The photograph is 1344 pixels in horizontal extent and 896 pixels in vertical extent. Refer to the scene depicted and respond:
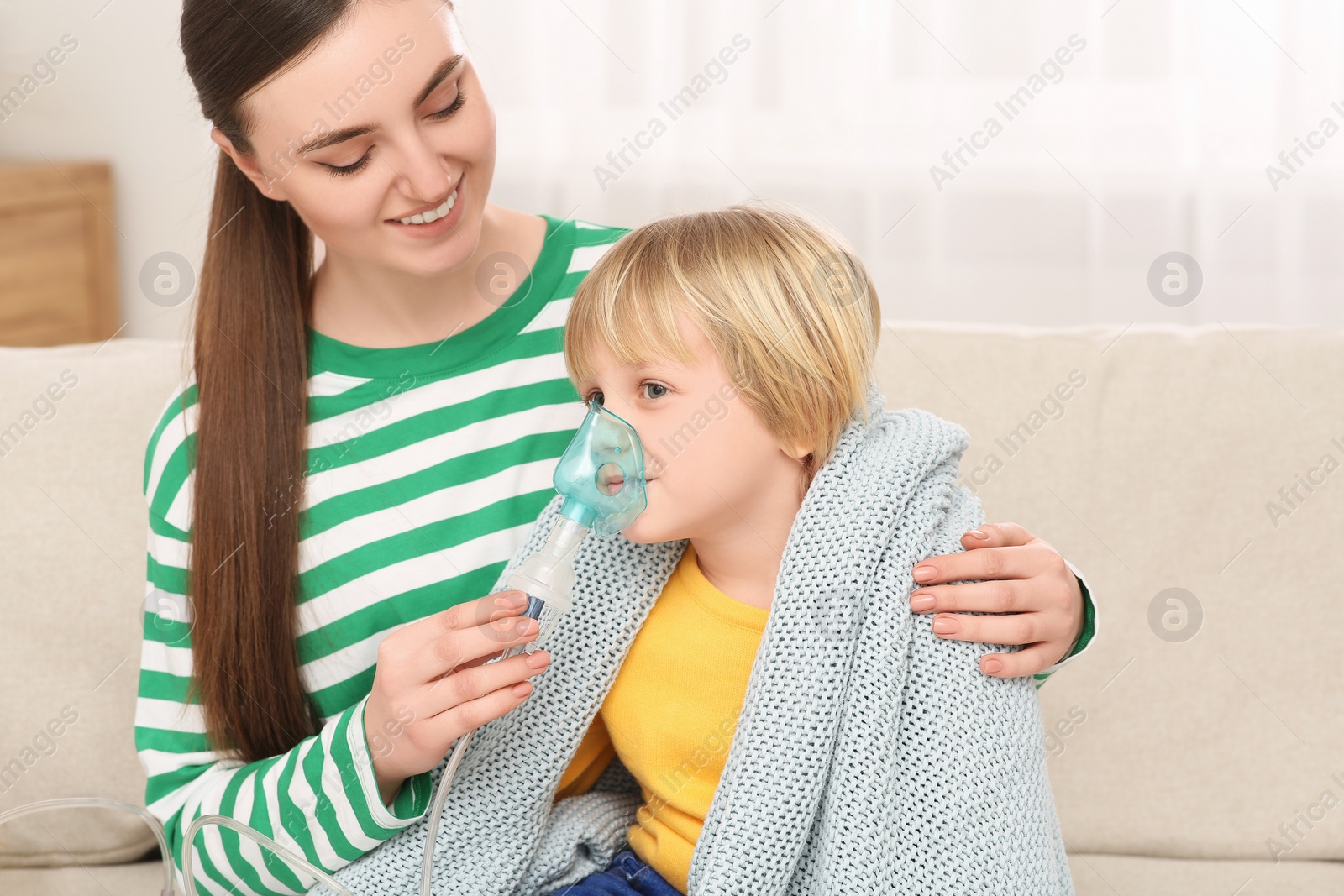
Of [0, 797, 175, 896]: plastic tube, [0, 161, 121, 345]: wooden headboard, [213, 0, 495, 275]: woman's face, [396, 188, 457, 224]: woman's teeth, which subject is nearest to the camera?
[0, 797, 175, 896]: plastic tube

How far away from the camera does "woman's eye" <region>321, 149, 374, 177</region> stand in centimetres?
114

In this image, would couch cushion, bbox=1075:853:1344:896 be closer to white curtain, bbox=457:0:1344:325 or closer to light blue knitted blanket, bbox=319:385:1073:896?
light blue knitted blanket, bbox=319:385:1073:896

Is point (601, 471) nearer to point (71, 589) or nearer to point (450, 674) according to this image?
point (450, 674)

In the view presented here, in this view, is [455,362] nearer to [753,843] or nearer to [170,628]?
[170,628]

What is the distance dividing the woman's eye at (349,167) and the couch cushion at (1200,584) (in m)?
0.85

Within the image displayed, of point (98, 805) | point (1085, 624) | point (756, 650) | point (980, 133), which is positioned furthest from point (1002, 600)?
point (980, 133)

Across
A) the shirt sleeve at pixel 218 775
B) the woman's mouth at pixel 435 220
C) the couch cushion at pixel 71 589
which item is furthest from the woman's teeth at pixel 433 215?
the couch cushion at pixel 71 589

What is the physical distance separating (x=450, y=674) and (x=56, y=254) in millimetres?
2923

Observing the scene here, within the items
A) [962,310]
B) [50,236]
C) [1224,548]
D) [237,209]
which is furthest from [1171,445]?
[50,236]

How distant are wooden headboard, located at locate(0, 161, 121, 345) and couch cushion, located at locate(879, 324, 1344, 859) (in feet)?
9.39

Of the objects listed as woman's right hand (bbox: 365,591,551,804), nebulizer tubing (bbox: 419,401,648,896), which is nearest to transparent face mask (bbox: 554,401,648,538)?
nebulizer tubing (bbox: 419,401,648,896)

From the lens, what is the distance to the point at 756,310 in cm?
104

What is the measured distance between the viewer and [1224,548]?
4.69ft

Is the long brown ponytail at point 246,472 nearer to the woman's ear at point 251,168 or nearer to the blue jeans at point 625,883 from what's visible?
the woman's ear at point 251,168
